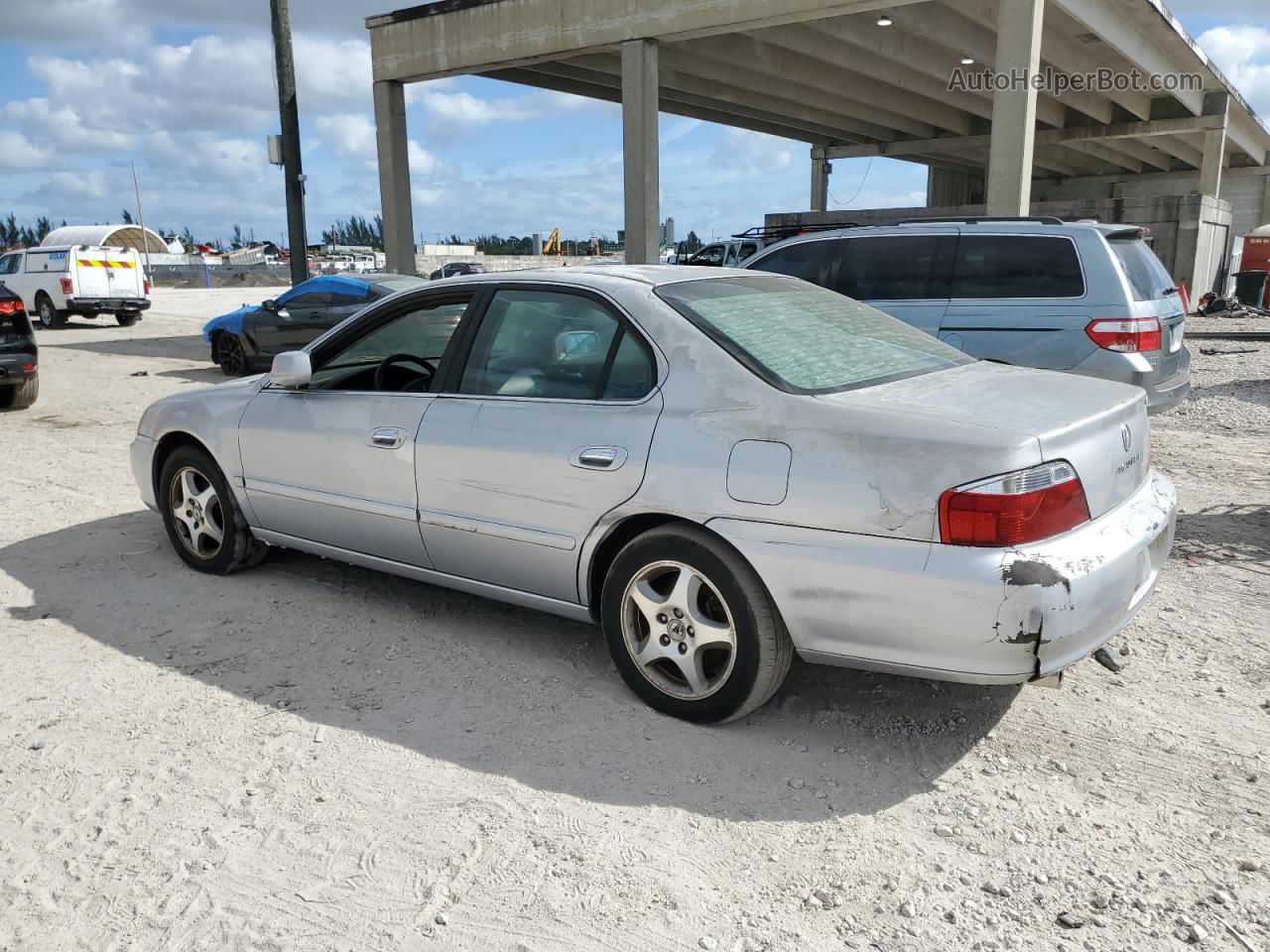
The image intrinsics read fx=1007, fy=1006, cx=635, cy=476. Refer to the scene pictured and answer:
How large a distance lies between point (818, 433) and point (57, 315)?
2379cm

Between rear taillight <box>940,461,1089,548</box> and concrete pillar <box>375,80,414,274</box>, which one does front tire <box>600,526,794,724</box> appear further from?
concrete pillar <box>375,80,414,274</box>

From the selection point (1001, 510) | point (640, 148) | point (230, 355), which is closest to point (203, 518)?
point (1001, 510)

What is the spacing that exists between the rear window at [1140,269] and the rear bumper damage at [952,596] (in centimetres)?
A: 441

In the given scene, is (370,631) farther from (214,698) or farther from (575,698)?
(575,698)

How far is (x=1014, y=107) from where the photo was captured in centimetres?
1341

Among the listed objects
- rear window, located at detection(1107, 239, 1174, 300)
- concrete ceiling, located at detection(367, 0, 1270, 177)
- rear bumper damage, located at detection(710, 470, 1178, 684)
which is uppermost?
concrete ceiling, located at detection(367, 0, 1270, 177)

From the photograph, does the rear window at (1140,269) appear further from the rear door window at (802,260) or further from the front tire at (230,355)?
the front tire at (230,355)

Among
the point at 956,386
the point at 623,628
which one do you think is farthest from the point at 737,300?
the point at 623,628

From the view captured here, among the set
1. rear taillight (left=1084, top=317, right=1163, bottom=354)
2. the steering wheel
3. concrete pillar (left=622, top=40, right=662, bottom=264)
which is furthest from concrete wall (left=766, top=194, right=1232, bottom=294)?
the steering wheel

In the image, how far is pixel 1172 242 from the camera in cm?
2289

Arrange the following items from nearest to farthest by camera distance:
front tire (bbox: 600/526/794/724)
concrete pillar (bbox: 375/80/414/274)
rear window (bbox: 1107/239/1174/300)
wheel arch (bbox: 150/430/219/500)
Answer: front tire (bbox: 600/526/794/724) < wheel arch (bbox: 150/430/219/500) < rear window (bbox: 1107/239/1174/300) < concrete pillar (bbox: 375/80/414/274)

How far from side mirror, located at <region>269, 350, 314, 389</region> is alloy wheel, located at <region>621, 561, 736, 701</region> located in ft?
6.31

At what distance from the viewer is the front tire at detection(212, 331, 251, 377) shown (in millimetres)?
13266

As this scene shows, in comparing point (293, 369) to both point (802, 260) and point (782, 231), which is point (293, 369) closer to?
point (802, 260)
